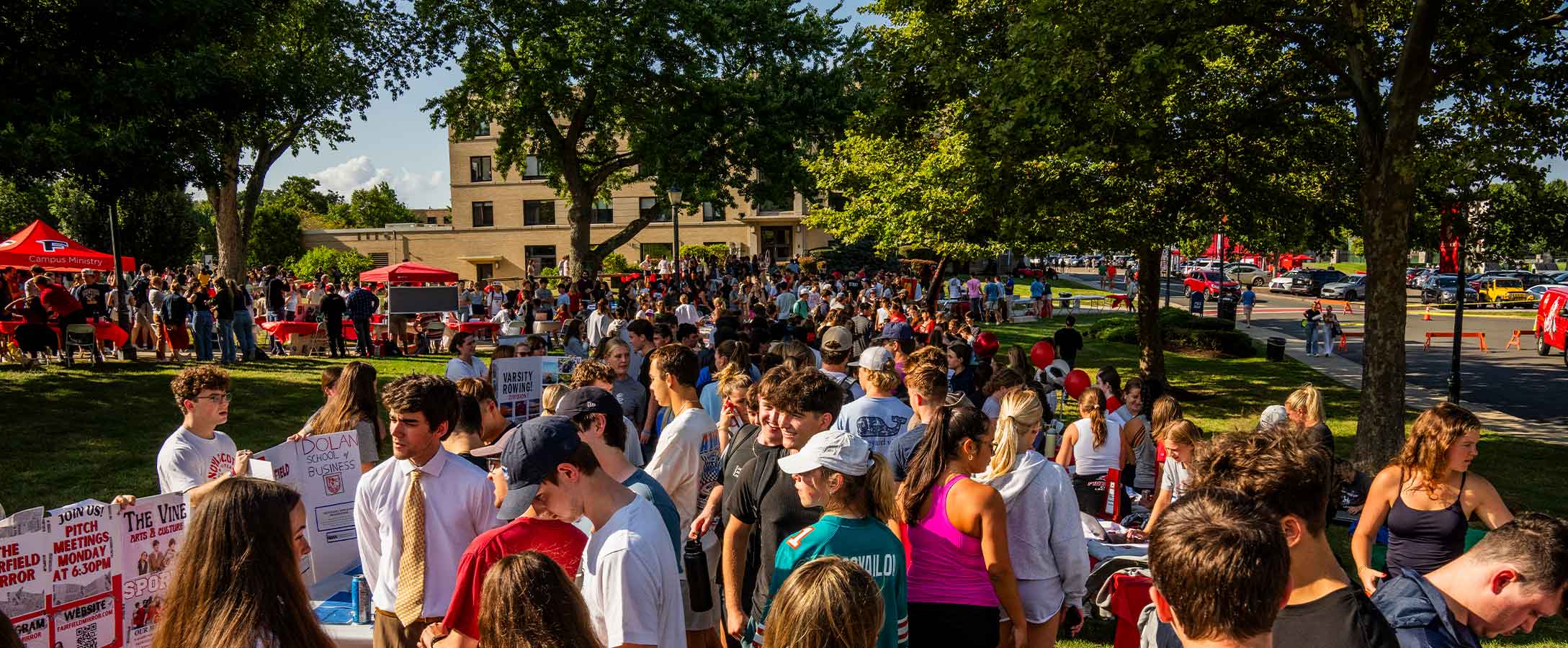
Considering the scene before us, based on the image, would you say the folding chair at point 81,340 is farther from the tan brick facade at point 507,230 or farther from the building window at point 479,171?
the building window at point 479,171

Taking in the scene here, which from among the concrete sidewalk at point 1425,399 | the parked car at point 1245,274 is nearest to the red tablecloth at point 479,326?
the concrete sidewalk at point 1425,399

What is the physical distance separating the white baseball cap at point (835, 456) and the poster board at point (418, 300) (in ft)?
67.1

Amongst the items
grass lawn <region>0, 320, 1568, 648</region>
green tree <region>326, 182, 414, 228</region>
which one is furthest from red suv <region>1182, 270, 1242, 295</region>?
green tree <region>326, 182, 414, 228</region>

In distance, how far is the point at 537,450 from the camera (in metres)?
3.41

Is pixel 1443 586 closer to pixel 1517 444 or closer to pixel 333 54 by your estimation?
pixel 1517 444

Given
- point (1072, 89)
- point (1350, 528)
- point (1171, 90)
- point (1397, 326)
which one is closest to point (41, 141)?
point (1072, 89)

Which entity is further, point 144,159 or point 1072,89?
point 144,159

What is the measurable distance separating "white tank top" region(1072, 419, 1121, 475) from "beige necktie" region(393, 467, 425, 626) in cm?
534

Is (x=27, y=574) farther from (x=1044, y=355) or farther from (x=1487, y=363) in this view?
(x=1487, y=363)

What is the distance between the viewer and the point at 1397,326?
11688 millimetres

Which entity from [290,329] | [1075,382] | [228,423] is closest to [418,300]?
[290,329]

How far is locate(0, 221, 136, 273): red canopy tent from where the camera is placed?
21.7m

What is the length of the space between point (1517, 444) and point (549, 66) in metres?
22.6

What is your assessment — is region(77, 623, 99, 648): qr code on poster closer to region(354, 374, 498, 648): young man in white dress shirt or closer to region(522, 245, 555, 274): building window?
region(354, 374, 498, 648): young man in white dress shirt
